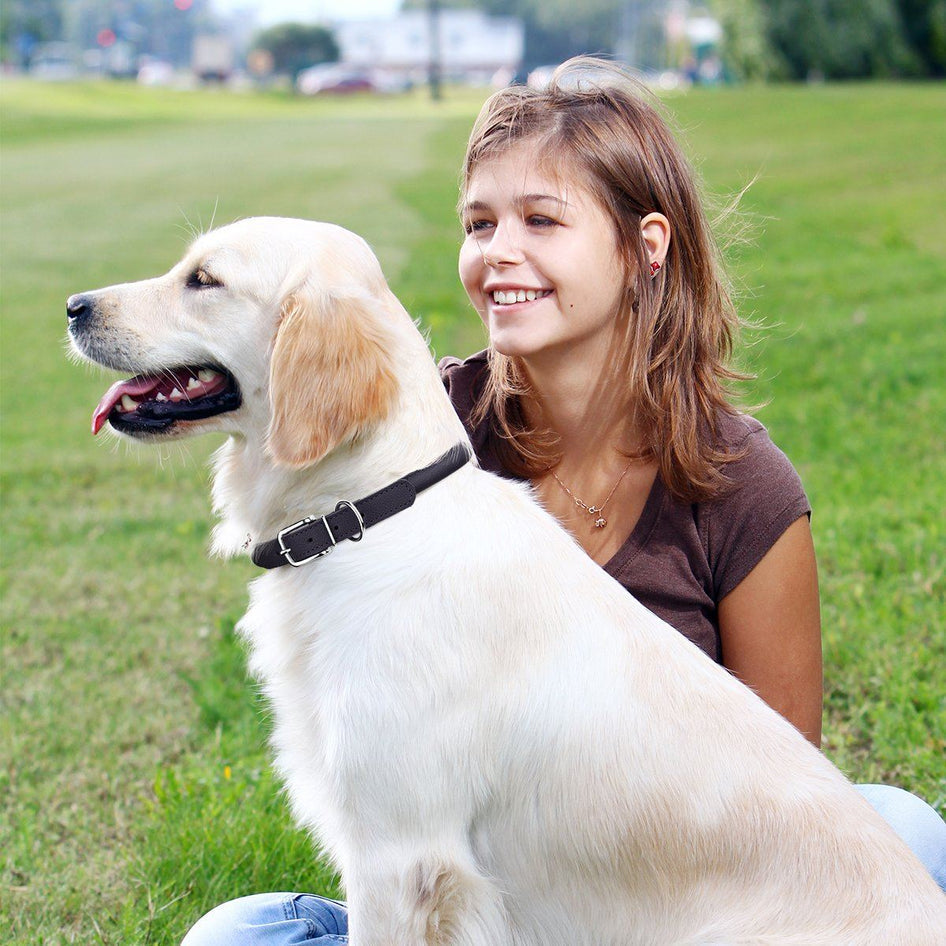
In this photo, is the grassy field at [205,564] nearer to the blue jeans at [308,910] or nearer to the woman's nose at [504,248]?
the blue jeans at [308,910]

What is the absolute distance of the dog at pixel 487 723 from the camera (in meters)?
2.10

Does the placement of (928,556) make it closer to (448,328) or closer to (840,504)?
(840,504)

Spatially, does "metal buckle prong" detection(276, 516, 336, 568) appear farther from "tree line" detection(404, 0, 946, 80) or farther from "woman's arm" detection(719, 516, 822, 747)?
"tree line" detection(404, 0, 946, 80)

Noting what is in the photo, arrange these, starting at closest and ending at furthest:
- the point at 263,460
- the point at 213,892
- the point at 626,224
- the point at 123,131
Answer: the point at 263,460
the point at 626,224
the point at 213,892
the point at 123,131

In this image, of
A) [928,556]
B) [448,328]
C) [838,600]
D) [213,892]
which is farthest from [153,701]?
[448,328]

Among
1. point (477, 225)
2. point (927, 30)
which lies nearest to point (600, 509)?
point (477, 225)

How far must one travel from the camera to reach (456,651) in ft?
7.11

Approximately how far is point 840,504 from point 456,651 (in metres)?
4.00

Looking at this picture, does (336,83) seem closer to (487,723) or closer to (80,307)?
(80,307)

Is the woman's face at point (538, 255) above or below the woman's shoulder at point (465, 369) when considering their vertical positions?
above

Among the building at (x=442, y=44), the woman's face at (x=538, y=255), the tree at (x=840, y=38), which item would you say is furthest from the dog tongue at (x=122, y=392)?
the building at (x=442, y=44)

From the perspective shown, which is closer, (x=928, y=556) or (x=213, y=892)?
(x=213, y=892)

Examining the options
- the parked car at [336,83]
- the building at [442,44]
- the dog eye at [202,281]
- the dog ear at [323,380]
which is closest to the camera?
the dog ear at [323,380]

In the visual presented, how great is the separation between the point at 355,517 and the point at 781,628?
1064 millimetres
